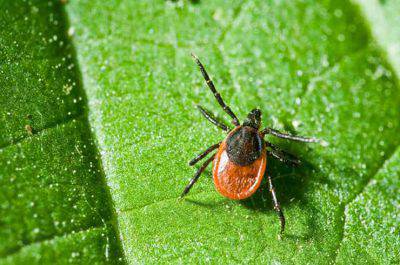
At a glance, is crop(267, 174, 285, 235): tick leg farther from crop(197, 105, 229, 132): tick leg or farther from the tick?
crop(197, 105, 229, 132): tick leg

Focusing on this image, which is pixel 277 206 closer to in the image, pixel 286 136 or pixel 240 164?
pixel 240 164

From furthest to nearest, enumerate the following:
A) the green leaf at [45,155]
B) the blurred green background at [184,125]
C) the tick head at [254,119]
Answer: the tick head at [254,119]
the blurred green background at [184,125]
the green leaf at [45,155]

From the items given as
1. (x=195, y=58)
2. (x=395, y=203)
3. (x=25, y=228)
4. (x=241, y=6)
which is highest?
(x=241, y=6)

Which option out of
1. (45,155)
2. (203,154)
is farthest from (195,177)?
(45,155)

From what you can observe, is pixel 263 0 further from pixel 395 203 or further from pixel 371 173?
pixel 395 203

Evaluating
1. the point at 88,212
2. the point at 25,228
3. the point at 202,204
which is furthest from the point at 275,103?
the point at 25,228

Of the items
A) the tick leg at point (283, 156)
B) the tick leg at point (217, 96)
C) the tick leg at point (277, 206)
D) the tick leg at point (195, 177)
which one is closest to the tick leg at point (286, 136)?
the tick leg at point (283, 156)

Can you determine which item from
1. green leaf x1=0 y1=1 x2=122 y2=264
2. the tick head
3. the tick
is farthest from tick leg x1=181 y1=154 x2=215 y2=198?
green leaf x1=0 y1=1 x2=122 y2=264

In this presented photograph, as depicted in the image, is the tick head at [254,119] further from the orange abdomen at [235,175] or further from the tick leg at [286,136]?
the orange abdomen at [235,175]
